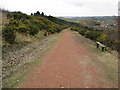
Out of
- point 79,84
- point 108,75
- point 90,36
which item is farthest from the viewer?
point 90,36

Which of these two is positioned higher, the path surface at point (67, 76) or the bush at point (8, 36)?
the bush at point (8, 36)

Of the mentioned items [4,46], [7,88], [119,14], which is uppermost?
[119,14]

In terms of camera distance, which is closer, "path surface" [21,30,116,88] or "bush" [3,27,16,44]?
"path surface" [21,30,116,88]

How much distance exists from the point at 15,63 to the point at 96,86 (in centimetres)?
522

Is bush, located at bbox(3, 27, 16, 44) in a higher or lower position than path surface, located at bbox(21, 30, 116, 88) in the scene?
higher

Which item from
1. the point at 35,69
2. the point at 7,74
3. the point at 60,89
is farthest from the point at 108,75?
the point at 7,74

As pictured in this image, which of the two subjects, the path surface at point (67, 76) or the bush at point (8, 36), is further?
the bush at point (8, 36)

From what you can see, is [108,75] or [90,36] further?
[90,36]

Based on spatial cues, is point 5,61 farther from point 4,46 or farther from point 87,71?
point 87,71

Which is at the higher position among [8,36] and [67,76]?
[8,36]

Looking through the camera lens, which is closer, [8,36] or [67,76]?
[67,76]

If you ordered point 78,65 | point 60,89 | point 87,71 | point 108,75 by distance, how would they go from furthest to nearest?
point 78,65 → point 87,71 → point 108,75 → point 60,89

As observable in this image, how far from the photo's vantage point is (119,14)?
8406mm

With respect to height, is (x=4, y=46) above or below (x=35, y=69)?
above
